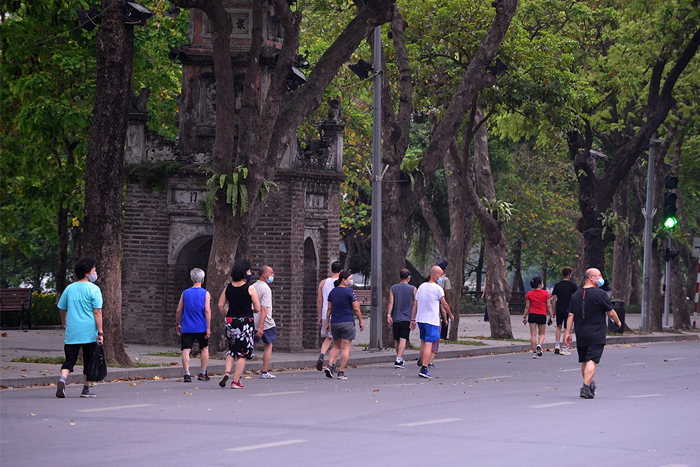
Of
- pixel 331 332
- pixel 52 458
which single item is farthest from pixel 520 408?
pixel 52 458

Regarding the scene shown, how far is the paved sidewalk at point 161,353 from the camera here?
53.0ft

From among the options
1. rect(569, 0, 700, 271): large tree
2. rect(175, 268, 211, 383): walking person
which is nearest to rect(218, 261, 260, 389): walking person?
rect(175, 268, 211, 383): walking person

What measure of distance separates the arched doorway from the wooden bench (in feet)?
29.0

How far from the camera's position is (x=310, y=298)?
79.2 ft

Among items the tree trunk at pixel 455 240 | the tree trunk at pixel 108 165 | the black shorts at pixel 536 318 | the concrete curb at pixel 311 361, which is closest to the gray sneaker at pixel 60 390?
the concrete curb at pixel 311 361

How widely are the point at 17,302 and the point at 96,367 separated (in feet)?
53.9

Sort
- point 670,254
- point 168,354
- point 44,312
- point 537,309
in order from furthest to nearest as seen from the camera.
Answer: point 670,254
point 44,312
point 537,309
point 168,354

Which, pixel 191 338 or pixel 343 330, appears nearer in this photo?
pixel 191 338

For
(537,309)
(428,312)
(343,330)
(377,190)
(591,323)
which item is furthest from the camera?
(537,309)

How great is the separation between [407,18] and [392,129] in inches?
159

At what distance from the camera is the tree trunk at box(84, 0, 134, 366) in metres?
17.4

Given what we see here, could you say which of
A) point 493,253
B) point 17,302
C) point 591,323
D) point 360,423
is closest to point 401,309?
point 591,323

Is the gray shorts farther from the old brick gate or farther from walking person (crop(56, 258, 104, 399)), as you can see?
the old brick gate

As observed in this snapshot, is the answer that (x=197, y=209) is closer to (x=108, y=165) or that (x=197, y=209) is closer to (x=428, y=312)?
(x=108, y=165)
